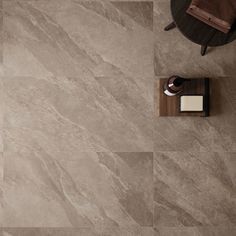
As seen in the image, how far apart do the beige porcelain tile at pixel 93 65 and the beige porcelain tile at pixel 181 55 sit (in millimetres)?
79

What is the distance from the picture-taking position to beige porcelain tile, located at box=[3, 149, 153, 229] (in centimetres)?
242

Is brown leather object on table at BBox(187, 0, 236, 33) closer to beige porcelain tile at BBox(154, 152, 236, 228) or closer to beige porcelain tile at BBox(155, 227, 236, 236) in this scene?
beige porcelain tile at BBox(154, 152, 236, 228)

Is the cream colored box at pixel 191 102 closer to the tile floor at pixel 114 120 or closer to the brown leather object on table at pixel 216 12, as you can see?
the tile floor at pixel 114 120

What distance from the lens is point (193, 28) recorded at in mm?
2025

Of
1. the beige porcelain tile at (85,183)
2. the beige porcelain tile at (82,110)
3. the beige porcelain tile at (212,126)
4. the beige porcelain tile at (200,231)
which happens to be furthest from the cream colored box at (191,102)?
the beige porcelain tile at (200,231)

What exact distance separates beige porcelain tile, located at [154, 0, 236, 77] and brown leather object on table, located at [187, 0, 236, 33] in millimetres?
397

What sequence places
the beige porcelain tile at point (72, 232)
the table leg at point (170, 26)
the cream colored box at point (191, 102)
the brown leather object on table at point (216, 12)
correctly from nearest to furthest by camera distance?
the brown leather object on table at point (216, 12) < the cream colored box at point (191, 102) < the table leg at point (170, 26) < the beige porcelain tile at point (72, 232)

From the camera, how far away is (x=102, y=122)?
2412 mm

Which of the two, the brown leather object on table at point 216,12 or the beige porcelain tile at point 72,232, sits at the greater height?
the brown leather object on table at point 216,12

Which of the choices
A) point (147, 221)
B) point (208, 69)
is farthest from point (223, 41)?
point (147, 221)

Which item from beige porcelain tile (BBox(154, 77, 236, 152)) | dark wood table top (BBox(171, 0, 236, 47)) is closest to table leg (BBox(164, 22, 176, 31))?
dark wood table top (BBox(171, 0, 236, 47))

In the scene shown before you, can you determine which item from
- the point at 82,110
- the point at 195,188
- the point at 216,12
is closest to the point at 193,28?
the point at 216,12

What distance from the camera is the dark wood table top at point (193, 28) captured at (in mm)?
2021

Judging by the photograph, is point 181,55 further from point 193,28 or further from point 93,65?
point 93,65
